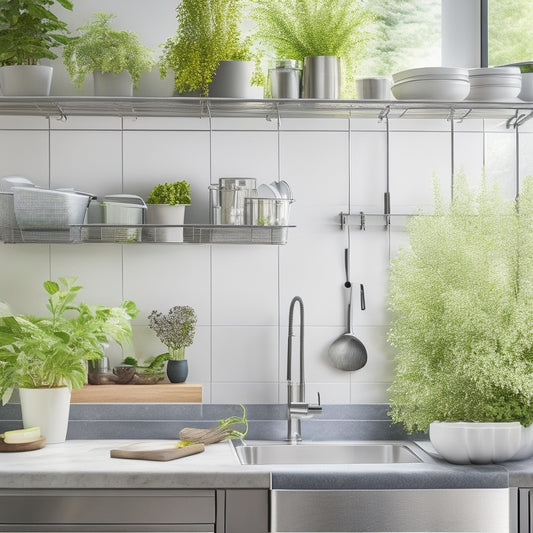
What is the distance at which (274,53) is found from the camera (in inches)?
105

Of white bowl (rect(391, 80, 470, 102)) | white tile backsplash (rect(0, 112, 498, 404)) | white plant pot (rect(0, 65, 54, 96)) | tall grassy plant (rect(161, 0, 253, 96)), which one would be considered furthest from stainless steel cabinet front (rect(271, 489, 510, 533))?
white plant pot (rect(0, 65, 54, 96))

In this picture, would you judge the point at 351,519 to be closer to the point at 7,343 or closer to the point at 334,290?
the point at 334,290

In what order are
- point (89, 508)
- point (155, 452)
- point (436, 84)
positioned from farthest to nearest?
1. point (436, 84)
2. point (155, 452)
3. point (89, 508)

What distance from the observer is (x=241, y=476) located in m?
2.00

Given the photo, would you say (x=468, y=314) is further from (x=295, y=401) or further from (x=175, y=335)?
(x=175, y=335)

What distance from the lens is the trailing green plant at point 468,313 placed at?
2.15 m

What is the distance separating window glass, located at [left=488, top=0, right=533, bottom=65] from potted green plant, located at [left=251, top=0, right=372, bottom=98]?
472 millimetres

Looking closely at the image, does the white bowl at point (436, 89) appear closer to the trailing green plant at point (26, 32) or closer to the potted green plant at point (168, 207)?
the potted green plant at point (168, 207)

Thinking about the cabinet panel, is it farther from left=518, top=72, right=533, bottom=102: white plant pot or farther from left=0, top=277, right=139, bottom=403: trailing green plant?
left=518, top=72, right=533, bottom=102: white plant pot

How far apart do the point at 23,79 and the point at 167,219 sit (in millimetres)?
618

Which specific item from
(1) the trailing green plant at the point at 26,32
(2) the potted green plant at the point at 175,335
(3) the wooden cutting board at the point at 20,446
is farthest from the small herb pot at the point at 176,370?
(1) the trailing green plant at the point at 26,32

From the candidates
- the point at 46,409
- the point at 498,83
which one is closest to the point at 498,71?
the point at 498,83

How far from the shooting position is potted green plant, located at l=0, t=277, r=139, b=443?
2.27 meters

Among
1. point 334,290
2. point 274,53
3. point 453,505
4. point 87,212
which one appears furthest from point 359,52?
point 453,505
